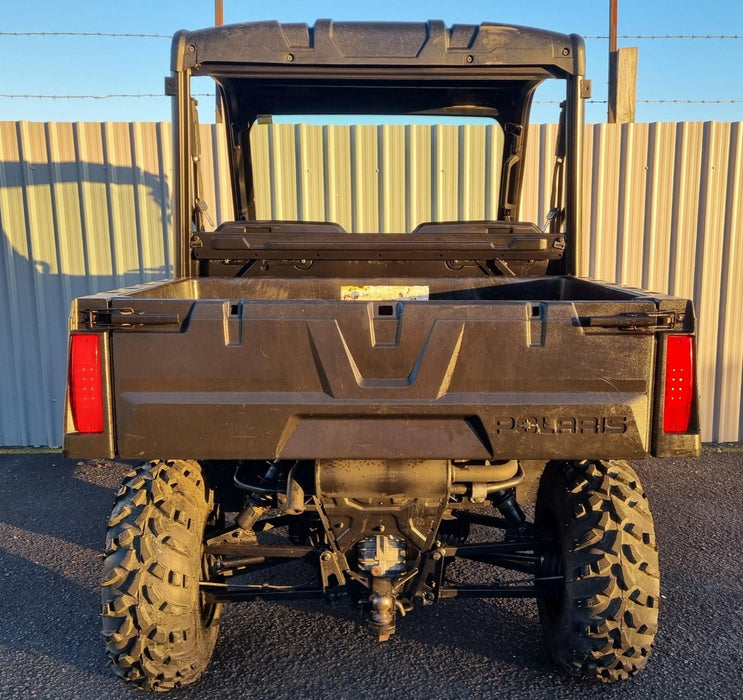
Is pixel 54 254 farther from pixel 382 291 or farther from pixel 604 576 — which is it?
pixel 604 576

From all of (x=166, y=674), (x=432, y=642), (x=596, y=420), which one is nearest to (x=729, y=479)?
(x=432, y=642)

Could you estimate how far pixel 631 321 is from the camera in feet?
6.61

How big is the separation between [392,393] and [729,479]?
13.3ft

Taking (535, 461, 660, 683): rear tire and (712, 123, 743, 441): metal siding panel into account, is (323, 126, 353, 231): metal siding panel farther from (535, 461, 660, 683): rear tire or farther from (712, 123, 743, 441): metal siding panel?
(535, 461, 660, 683): rear tire

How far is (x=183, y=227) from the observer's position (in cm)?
305

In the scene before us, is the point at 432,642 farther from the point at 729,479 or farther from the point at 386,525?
the point at 729,479

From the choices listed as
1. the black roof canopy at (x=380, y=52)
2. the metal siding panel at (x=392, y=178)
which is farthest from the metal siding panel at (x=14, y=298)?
the black roof canopy at (x=380, y=52)

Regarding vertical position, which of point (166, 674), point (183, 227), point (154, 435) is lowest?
point (166, 674)

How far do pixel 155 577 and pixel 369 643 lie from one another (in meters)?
1.12

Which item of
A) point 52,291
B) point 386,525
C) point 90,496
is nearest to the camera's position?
point 386,525

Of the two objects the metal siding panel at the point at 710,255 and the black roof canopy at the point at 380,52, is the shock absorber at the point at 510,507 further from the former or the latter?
the metal siding panel at the point at 710,255

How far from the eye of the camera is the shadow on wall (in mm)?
5672

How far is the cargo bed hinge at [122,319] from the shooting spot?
6.63 ft

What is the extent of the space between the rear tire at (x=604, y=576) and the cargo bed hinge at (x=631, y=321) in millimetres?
668
